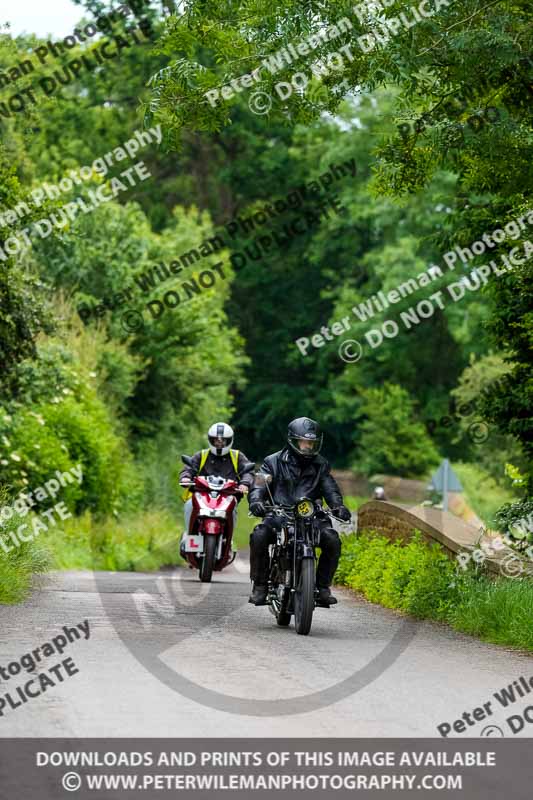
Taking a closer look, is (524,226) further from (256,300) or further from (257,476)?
(256,300)

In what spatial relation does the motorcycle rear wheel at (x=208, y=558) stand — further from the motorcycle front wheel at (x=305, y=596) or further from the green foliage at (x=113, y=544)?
the motorcycle front wheel at (x=305, y=596)

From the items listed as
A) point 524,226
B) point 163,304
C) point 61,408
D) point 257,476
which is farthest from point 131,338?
point 257,476

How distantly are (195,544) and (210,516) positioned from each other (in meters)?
0.59

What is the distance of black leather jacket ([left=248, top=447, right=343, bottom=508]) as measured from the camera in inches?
493

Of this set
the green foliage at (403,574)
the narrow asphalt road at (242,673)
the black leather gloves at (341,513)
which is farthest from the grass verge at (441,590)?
the black leather gloves at (341,513)

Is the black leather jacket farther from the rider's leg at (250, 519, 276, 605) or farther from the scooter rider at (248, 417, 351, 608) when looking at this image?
the rider's leg at (250, 519, 276, 605)

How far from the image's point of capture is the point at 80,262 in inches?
1452

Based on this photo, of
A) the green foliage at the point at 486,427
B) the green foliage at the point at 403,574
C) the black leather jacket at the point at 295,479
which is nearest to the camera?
the black leather jacket at the point at 295,479

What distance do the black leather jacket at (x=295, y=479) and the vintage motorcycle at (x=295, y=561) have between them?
0.10 meters

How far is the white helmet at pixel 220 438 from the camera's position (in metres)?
17.5

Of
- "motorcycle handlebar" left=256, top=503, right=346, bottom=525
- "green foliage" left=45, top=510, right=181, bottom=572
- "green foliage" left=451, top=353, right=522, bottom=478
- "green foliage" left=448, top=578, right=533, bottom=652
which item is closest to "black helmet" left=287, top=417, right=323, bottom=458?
"motorcycle handlebar" left=256, top=503, right=346, bottom=525

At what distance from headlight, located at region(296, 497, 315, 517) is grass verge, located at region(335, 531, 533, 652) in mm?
1848

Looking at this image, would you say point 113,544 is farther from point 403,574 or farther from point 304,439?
point 304,439
